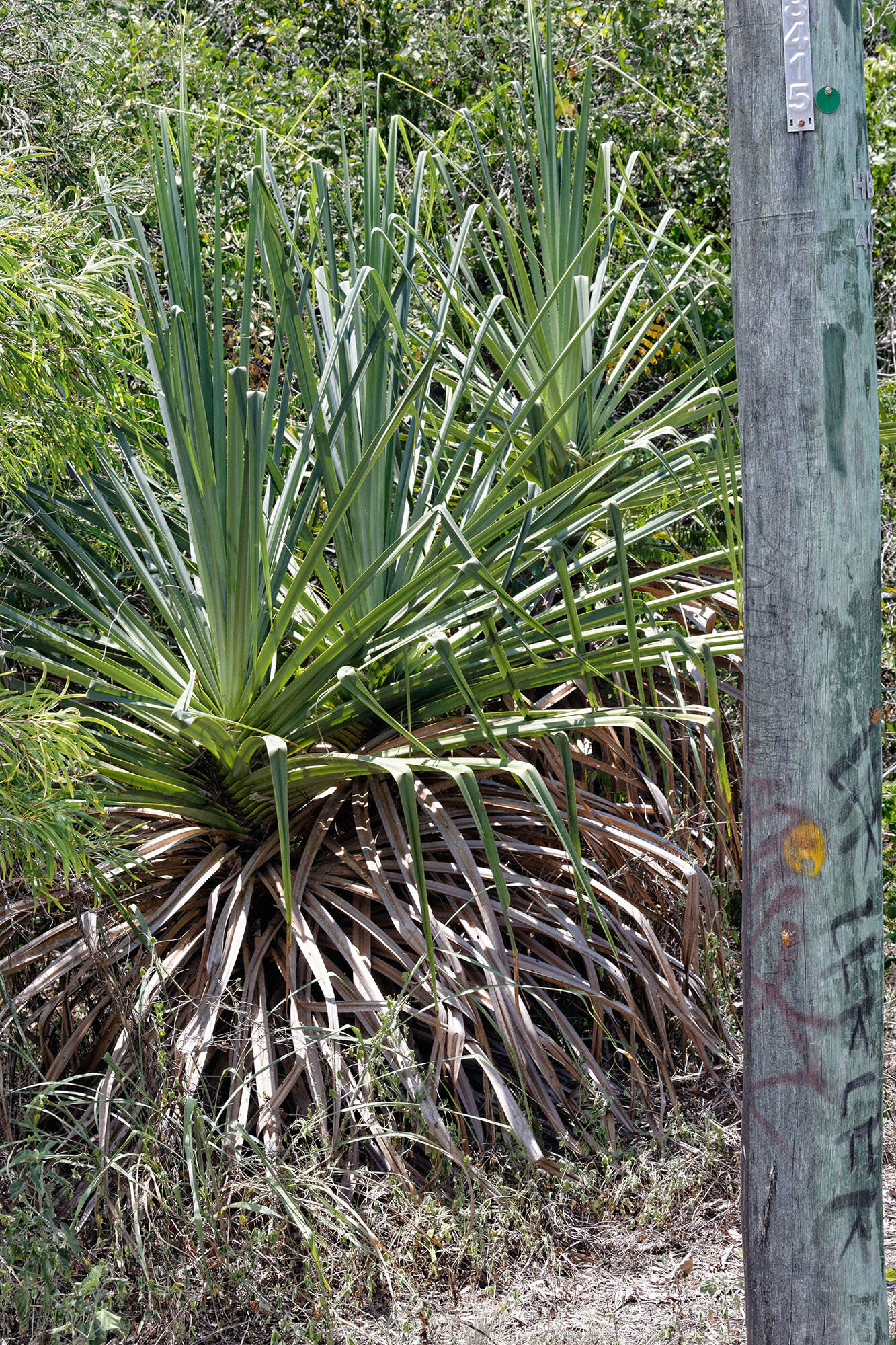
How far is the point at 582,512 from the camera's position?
10.9 feet

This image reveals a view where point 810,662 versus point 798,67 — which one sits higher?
point 798,67

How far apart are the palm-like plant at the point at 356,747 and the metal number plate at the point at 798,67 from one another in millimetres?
1007

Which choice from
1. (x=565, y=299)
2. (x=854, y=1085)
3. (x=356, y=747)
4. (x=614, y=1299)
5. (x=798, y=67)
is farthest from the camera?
(x=565, y=299)

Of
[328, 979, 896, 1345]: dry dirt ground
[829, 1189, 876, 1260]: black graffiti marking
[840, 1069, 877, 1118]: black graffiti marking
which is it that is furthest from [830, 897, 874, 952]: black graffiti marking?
[328, 979, 896, 1345]: dry dirt ground

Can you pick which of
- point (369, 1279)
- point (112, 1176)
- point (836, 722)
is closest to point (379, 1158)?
point (369, 1279)

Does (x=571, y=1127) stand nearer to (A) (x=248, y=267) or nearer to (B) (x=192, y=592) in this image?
(B) (x=192, y=592)

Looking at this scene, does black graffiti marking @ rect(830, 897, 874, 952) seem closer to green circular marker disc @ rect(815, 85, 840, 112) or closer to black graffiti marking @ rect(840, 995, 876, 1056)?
black graffiti marking @ rect(840, 995, 876, 1056)

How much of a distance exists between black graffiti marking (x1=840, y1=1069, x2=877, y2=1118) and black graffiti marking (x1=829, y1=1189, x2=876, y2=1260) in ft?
0.44

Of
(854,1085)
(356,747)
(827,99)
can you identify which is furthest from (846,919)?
(356,747)

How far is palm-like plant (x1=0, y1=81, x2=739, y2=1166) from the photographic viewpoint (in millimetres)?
2799

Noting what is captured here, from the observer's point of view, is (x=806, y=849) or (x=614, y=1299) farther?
(x=614, y=1299)

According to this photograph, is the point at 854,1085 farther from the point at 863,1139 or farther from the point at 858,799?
the point at 858,799

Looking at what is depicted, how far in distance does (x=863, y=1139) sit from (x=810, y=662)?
757mm

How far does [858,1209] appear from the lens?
5.99ft
